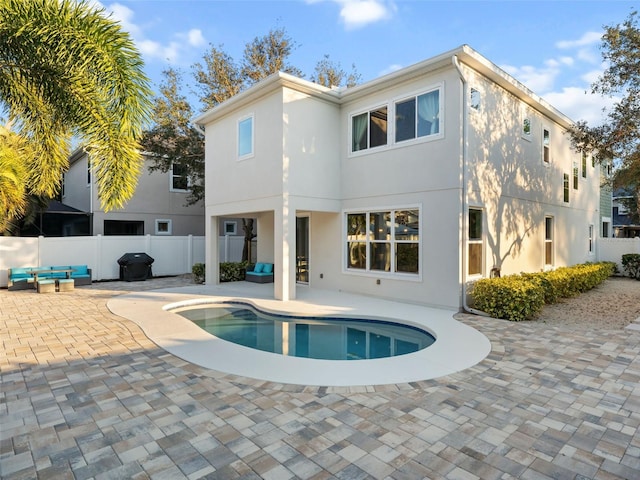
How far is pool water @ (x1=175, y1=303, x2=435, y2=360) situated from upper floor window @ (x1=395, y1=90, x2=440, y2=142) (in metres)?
4.88

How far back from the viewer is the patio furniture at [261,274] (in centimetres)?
1452

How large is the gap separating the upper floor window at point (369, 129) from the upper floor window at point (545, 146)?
21.3ft

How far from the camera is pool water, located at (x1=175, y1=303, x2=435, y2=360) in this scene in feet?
23.2

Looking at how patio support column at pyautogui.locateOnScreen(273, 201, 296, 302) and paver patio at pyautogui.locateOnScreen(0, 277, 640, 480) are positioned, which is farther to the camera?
patio support column at pyautogui.locateOnScreen(273, 201, 296, 302)

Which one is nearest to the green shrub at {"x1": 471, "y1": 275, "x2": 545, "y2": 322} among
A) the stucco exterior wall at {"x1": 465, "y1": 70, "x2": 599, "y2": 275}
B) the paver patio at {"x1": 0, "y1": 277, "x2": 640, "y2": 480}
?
the stucco exterior wall at {"x1": 465, "y1": 70, "x2": 599, "y2": 275}

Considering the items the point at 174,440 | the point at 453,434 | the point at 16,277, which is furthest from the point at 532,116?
the point at 16,277

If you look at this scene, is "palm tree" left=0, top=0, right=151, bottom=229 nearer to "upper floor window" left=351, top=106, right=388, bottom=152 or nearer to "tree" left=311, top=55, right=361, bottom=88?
"upper floor window" left=351, top=106, right=388, bottom=152

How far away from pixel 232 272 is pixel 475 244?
910 cm

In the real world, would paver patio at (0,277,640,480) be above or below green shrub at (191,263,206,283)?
below

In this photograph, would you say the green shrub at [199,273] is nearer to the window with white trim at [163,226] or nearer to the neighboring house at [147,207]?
the neighboring house at [147,207]

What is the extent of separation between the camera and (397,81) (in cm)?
1006

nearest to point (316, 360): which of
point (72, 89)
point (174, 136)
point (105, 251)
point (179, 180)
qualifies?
point (72, 89)

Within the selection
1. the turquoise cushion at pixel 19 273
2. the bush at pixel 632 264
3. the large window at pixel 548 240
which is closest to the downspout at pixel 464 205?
the large window at pixel 548 240

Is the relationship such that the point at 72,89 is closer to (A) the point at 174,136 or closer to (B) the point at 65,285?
(B) the point at 65,285
